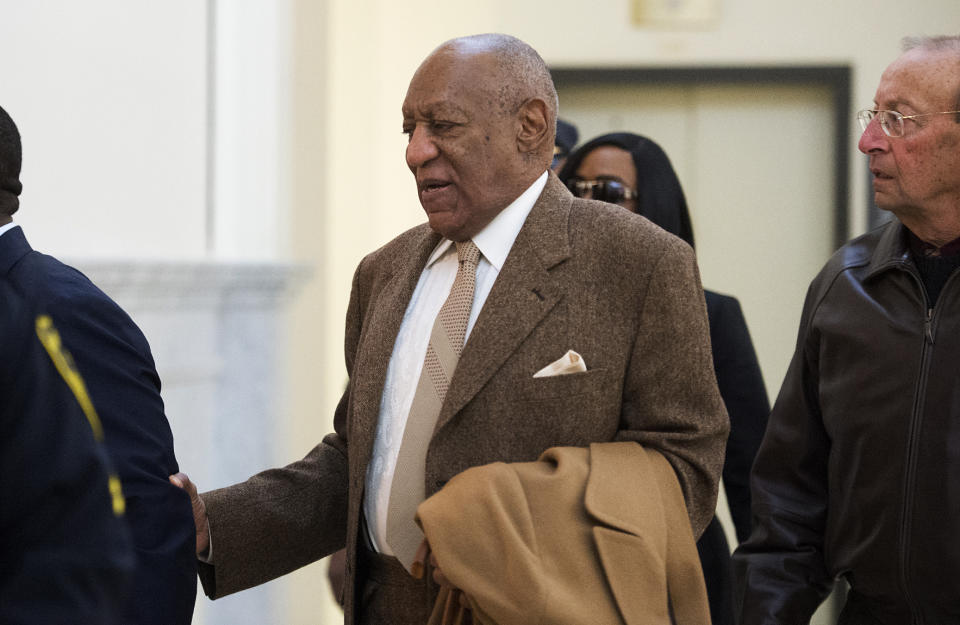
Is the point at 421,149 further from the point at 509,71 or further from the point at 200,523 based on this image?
the point at 200,523

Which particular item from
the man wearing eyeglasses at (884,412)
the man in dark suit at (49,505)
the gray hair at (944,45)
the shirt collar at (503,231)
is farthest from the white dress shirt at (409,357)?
the gray hair at (944,45)

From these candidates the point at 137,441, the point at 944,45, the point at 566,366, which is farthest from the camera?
the point at 944,45

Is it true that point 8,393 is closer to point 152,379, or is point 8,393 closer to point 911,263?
point 152,379

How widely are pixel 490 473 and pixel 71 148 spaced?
2.96 m

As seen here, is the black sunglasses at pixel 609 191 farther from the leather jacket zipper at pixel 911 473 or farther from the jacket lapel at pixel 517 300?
the leather jacket zipper at pixel 911 473

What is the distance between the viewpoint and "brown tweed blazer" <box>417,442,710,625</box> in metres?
1.72

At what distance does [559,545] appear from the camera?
176 centimetres

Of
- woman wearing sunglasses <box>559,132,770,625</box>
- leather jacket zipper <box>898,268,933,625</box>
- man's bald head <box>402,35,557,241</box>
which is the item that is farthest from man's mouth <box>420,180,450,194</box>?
woman wearing sunglasses <box>559,132,770,625</box>

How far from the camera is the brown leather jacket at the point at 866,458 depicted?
1969 mm

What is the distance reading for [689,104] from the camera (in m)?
6.01

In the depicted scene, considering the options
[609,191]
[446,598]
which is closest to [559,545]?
[446,598]

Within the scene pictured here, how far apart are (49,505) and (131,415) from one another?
0.60 feet

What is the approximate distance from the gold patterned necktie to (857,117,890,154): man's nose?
2.51 feet

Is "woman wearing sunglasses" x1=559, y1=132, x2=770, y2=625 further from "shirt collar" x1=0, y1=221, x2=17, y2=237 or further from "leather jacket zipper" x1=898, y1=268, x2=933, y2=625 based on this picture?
"shirt collar" x1=0, y1=221, x2=17, y2=237
